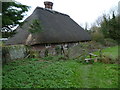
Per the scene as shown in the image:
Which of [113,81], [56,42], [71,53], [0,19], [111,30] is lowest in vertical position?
[113,81]

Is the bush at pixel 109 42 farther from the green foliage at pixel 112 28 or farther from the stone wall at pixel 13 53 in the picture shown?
the stone wall at pixel 13 53

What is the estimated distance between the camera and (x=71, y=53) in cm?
1018

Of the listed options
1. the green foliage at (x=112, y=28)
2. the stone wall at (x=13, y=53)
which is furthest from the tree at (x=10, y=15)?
the green foliage at (x=112, y=28)

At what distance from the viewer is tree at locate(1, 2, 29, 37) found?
526 cm

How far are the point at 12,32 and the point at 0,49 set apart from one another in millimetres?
1912

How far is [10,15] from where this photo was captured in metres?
5.73

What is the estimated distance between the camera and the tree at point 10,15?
17.3ft

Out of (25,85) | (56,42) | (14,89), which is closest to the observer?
(14,89)

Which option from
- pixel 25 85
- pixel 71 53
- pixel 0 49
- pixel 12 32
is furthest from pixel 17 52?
pixel 25 85

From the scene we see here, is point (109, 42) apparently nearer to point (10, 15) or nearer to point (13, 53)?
point (13, 53)

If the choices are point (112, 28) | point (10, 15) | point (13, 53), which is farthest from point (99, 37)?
point (10, 15)

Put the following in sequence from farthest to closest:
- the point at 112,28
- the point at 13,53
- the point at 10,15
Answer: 1. the point at 112,28
2. the point at 13,53
3. the point at 10,15

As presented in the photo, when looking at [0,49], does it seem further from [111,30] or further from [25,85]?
[111,30]

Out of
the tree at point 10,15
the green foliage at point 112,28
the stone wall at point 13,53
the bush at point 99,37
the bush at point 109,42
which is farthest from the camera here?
the bush at point 99,37
